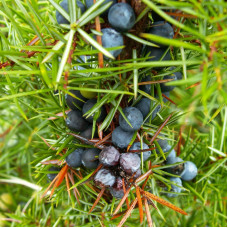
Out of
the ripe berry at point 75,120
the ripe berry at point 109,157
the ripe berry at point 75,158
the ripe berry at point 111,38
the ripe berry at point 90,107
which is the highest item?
the ripe berry at point 111,38

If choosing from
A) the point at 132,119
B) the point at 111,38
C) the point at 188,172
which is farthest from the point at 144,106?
the point at 188,172

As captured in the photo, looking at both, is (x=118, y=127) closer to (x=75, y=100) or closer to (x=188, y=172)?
(x=75, y=100)

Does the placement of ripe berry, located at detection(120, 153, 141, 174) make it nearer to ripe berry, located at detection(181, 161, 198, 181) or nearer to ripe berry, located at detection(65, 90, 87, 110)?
ripe berry, located at detection(65, 90, 87, 110)

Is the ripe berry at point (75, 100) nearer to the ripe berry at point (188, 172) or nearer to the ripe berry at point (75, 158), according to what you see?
the ripe berry at point (75, 158)

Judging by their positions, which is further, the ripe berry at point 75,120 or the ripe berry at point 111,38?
the ripe berry at point 75,120

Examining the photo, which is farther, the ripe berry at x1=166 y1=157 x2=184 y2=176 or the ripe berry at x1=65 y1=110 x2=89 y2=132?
the ripe berry at x1=166 y1=157 x2=184 y2=176

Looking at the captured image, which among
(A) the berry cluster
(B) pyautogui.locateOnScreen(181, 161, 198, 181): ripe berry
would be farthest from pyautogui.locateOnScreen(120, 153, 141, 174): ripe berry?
(B) pyautogui.locateOnScreen(181, 161, 198, 181): ripe berry

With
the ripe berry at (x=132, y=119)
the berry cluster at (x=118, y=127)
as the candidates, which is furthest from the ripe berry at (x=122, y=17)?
the ripe berry at (x=132, y=119)
